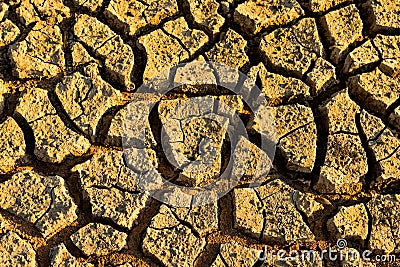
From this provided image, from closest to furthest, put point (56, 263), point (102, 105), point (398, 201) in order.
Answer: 1. point (56, 263)
2. point (398, 201)
3. point (102, 105)

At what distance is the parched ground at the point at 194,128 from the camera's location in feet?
9.73

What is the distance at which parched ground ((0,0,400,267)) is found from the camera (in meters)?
2.97

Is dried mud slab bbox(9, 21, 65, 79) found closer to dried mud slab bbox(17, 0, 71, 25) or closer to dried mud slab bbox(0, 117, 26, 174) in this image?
dried mud slab bbox(17, 0, 71, 25)

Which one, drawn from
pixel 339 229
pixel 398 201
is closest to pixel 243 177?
pixel 339 229

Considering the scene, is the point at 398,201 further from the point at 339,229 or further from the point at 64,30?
the point at 64,30

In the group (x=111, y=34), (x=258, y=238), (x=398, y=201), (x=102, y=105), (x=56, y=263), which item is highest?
(x=111, y=34)

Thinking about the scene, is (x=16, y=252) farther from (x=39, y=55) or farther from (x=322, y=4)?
(x=322, y=4)

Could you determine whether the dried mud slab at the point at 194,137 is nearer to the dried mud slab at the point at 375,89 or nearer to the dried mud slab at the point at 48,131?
the dried mud slab at the point at 48,131

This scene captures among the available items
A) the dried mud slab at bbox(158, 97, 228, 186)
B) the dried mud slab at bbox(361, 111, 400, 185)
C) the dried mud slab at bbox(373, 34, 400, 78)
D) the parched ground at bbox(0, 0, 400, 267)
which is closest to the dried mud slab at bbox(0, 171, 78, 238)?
the parched ground at bbox(0, 0, 400, 267)

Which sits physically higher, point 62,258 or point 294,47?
point 294,47

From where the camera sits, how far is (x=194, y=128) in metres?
3.22

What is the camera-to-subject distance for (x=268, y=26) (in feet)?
11.6

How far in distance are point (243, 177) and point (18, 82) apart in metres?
1.32

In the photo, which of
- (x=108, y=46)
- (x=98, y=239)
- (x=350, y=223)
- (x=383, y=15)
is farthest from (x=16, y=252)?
(x=383, y=15)
